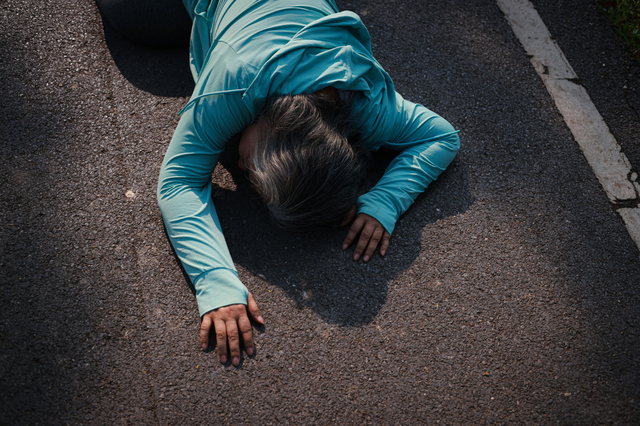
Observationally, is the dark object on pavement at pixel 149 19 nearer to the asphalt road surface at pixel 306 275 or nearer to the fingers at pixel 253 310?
the asphalt road surface at pixel 306 275

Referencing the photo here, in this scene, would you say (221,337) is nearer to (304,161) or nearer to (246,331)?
(246,331)

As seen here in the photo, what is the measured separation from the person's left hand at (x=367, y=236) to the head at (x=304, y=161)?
26 cm

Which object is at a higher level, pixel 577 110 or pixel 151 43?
pixel 577 110

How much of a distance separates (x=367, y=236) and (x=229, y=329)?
0.71m

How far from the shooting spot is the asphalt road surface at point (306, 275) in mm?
1589

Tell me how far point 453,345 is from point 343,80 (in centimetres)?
117

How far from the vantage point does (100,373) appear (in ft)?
5.17

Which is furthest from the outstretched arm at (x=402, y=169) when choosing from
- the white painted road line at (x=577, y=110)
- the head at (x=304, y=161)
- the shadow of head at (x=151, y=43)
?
the shadow of head at (x=151, y=43)

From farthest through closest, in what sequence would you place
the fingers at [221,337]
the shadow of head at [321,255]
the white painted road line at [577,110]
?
the white painted road line at [577,110] → the shadow of head at [321,255] → the fingers at [221,337]

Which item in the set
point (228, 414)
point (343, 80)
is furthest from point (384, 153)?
point (228, 414)

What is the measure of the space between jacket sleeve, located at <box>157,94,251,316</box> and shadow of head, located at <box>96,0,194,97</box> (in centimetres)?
71

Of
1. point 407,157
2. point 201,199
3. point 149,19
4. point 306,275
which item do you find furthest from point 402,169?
point 149,19

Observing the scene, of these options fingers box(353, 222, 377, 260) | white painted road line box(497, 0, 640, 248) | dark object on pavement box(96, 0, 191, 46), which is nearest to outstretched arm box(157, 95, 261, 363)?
fingers box(353, 222, 377, 260)

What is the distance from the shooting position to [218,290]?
5.26 feet
